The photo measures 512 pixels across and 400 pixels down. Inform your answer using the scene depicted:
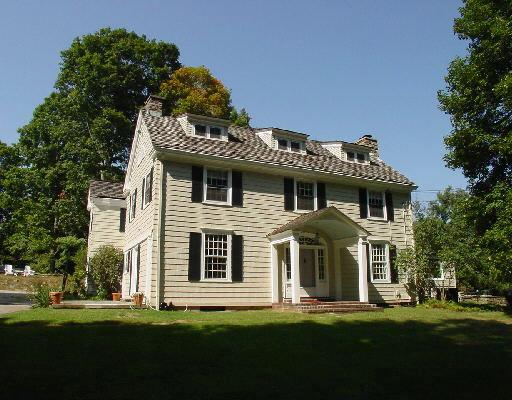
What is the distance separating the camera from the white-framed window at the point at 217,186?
60.4 ft

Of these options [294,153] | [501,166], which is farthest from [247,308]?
[501,166]

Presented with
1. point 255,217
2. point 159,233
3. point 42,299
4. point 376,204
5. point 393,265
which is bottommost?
point 42,299

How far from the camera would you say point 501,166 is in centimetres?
1828

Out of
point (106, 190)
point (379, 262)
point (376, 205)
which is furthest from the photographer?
point (106, 190)

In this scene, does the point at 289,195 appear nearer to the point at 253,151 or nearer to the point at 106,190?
the point at 253,151

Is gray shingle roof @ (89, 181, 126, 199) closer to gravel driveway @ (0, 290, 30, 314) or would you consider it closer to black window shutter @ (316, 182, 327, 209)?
gravel driveway @ (0, 290, 30, 314)

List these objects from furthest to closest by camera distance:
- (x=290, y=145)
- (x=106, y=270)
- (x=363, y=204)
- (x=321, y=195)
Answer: (x=106, y=270)
(x=363, y=204)
(x=290, y=145)
(x=321, y=195)

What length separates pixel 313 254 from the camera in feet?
67.7

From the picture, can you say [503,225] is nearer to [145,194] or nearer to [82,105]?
[145,194]

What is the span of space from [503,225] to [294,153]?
9.72 m

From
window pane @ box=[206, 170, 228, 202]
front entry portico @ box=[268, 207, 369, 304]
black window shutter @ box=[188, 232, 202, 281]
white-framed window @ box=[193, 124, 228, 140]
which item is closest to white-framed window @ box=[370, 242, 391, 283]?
front entry portico @ box=[268, 207, 369, 304]

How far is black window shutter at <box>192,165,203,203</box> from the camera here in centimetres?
1811

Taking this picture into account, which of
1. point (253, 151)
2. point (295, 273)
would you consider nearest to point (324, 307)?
point (295, 273)

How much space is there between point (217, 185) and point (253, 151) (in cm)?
261
